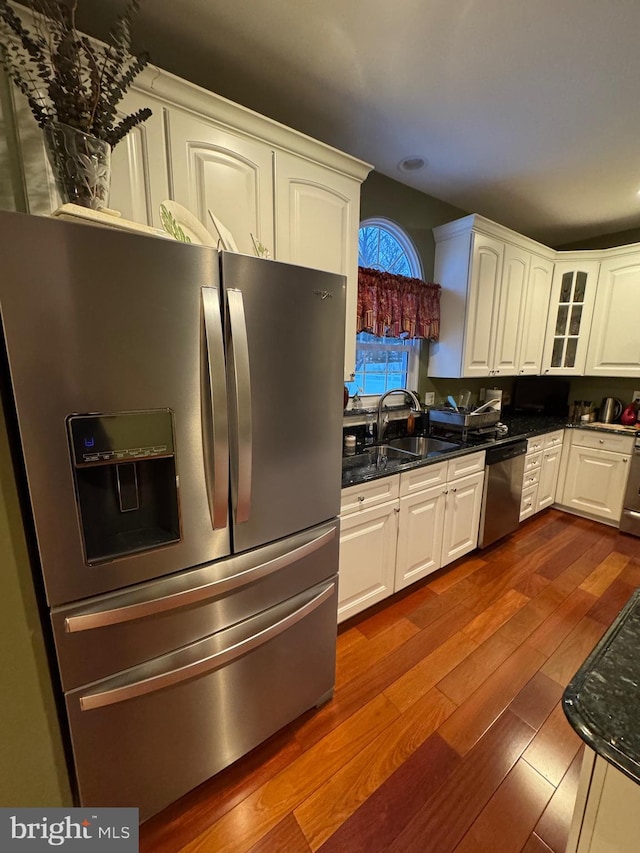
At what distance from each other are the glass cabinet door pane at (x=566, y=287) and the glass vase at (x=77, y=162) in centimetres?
374

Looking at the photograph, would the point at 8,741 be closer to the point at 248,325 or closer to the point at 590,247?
the point at 248,325

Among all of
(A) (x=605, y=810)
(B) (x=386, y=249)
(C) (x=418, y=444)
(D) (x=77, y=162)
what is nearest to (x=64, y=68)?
(D) (x=77, y=162)

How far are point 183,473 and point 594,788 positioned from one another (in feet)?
3.38

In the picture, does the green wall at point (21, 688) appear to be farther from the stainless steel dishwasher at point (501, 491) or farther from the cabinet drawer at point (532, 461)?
the cabinet drawer at point (532, 461)

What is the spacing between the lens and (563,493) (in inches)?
136

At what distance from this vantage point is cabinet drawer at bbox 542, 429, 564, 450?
10.3 ft

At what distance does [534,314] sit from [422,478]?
7.24 feet

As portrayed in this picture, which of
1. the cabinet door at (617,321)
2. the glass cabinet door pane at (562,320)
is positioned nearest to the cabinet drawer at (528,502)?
the cabinet door at (617,321)

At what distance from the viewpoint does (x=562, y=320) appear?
339 cm

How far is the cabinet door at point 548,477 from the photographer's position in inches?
127

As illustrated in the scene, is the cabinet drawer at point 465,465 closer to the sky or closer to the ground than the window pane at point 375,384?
closer to the ground

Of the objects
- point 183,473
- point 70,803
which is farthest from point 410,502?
point 70,803

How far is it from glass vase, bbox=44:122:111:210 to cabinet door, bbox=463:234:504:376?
2442 millimetres

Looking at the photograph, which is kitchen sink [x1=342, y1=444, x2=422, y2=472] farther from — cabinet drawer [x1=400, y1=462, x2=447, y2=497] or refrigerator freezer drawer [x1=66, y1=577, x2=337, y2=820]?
refrigerator freezer drawer [x1=66, y1=577, x2=337, y2=820]
